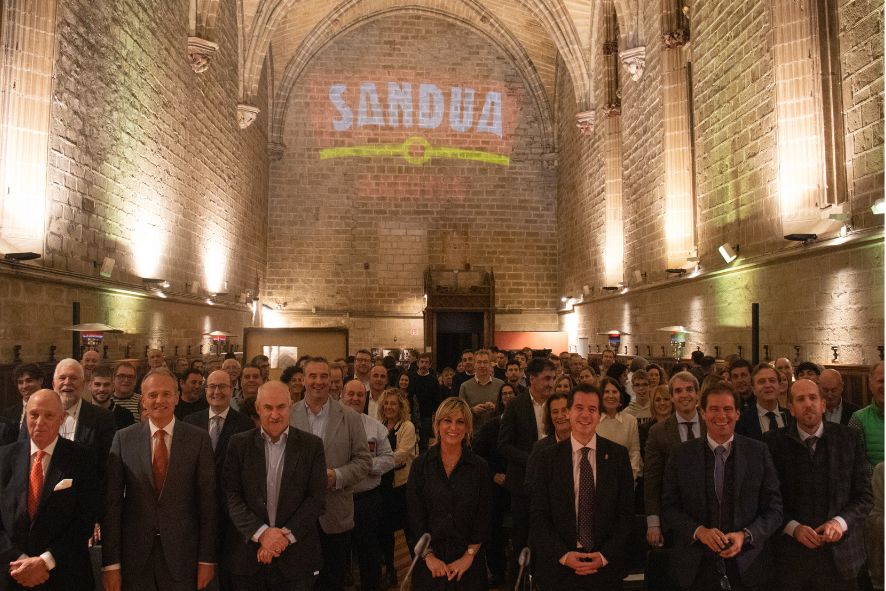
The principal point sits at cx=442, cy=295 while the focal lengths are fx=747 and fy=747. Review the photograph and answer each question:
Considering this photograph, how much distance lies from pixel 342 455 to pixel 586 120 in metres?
14.5

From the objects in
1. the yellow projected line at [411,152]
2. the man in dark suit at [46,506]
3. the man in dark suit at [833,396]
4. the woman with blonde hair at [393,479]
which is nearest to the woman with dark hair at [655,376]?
the man in dark suit at [833,396]

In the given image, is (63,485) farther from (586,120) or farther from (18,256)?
(586,120)

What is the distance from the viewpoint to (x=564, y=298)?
66.1ft

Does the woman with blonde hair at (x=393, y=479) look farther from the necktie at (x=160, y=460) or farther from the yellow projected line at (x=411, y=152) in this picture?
the yellow projected line at (x=411, y=152)

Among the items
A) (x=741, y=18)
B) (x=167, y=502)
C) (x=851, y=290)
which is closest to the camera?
(x=167, y=502)

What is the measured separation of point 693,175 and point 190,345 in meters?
9.13

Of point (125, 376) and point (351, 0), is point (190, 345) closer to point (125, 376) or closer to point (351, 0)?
point (125, 376)

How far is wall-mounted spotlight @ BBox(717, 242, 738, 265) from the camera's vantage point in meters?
10.0

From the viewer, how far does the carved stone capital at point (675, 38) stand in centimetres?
1216

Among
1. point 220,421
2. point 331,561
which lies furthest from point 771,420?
point 220,421

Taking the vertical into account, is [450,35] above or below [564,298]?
above

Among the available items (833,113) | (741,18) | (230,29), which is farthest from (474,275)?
(833,113)

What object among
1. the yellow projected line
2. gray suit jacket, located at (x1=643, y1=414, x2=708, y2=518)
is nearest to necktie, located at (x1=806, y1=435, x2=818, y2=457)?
gray suit jacket, located at (x1=643, y1=414, x2=708, y2=518)

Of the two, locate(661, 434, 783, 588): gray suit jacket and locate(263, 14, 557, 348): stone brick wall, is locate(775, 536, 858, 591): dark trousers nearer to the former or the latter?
locate(661, 434, 783, 588): gray suit jacket
